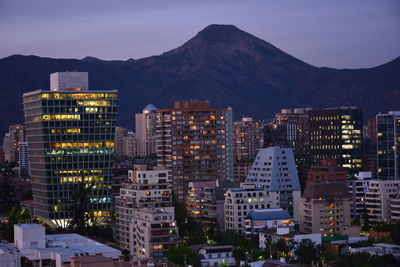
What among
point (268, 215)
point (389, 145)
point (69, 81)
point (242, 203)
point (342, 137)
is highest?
point (69, 81)

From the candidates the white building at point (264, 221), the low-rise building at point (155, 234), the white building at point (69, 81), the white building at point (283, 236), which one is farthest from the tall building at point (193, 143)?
the low-rise building at point (155, 234)

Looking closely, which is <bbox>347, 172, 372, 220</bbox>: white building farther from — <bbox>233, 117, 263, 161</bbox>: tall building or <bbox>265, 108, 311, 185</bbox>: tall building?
<bbox>233, 117, 263, 161</bbox>: tall building

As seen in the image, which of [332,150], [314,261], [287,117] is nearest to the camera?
[314,261]

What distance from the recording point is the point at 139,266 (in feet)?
183

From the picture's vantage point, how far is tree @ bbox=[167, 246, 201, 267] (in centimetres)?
5981

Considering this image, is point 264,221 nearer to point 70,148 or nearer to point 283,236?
point 283,236

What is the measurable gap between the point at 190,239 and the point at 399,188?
2576cm

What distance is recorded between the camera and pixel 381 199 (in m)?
84.0

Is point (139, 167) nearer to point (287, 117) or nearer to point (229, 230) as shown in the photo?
point (229, 230)

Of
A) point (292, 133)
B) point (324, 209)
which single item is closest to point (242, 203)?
point (324, 209)

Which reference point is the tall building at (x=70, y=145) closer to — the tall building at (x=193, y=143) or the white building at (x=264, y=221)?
the tall building at (x=193, y=143)

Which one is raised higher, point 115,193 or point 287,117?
point 287,117

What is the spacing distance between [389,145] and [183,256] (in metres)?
58.2

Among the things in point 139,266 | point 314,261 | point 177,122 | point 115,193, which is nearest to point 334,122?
point 177,122
